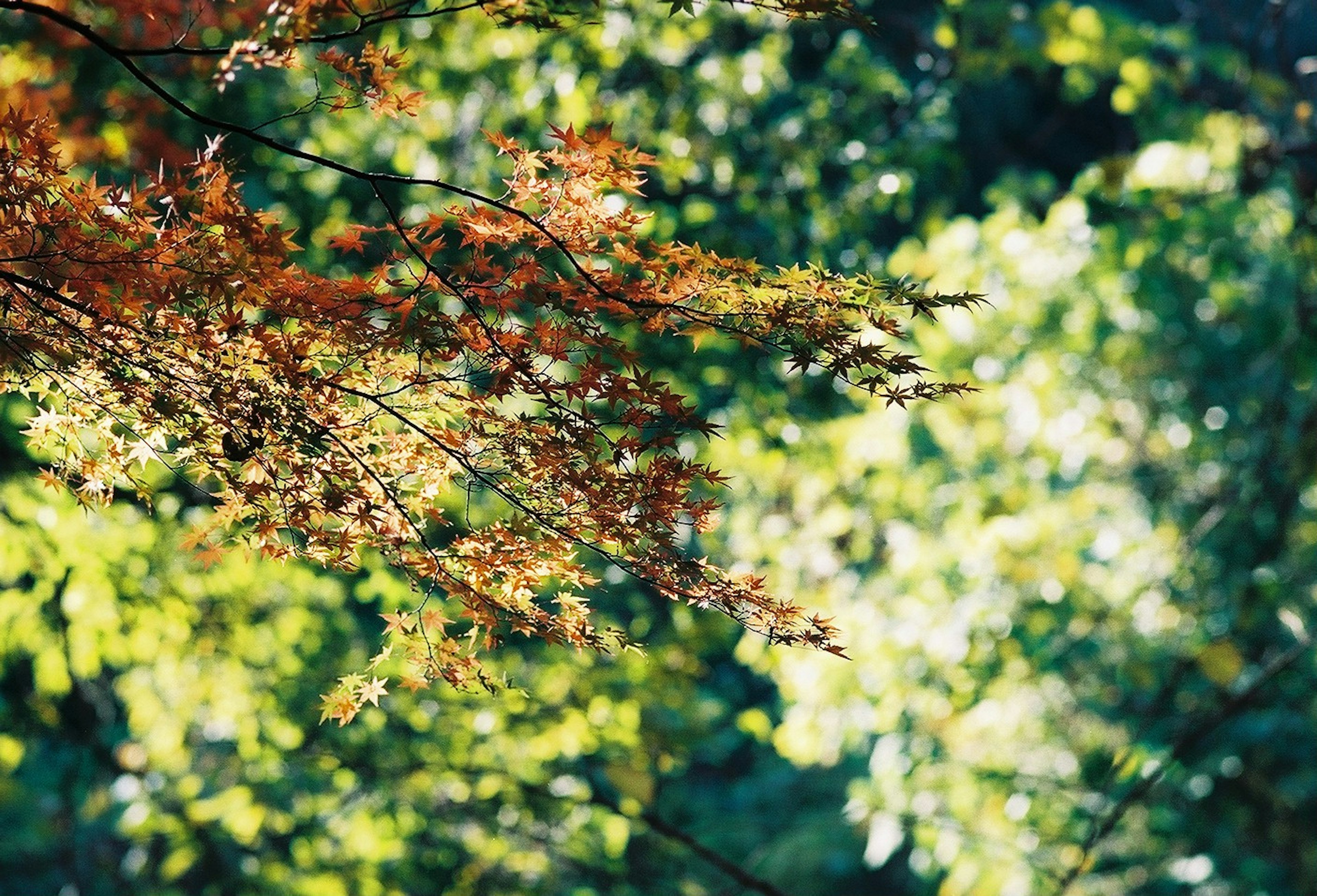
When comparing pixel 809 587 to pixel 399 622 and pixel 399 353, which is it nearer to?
pixel 399 622

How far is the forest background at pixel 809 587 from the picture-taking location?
10.2ft

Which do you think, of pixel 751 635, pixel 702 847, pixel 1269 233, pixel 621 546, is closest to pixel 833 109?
pixel 751 635

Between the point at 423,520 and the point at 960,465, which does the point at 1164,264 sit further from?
the point at 423,520

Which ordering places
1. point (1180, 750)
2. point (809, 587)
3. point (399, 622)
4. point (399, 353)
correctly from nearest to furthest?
1. point (399, 353)
2. point (399, 622)
3. point (1180, 750)
4. point (809, 587)

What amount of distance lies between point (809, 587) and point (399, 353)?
396 cm

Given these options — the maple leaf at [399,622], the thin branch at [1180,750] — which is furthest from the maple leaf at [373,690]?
the thin branch at [1180,750]

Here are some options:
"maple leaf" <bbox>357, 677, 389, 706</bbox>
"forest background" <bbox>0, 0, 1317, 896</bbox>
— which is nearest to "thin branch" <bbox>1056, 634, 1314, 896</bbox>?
"forest background" <bbox>0, 0, 1317, 896</bbox>

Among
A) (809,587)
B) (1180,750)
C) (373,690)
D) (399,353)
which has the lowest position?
(373,690)

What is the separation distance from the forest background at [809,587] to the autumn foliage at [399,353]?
3.40 ft

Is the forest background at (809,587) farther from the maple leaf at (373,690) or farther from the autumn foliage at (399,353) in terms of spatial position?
the autumn foliage at (399,353)

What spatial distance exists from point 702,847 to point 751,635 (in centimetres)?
126

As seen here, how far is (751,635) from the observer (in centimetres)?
378

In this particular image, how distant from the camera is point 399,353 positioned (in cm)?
128

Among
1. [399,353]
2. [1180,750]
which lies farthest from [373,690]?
[1180,750]
